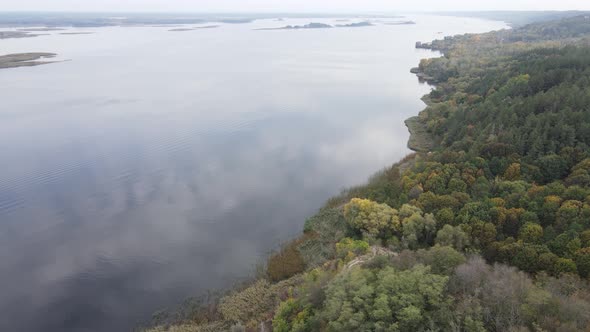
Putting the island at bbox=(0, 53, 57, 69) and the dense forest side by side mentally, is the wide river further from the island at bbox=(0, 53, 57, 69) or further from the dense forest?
the island at bbox=(0, 53, 57, 69)

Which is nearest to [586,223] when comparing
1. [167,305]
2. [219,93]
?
[167,305]

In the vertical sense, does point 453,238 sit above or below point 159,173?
above

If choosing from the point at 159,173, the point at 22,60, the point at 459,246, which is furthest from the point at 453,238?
the point at 22,60

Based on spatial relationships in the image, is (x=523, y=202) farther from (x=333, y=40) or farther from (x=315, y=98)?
(x=333, y=40)

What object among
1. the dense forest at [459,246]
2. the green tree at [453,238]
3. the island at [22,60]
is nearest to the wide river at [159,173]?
the dense forest at [459,246]

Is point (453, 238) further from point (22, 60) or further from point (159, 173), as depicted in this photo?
point (22, 60)

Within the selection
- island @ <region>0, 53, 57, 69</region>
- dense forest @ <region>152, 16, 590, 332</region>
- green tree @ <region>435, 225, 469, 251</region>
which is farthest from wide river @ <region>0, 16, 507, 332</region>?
island @ <region>0, 53, 57, 69</region>
